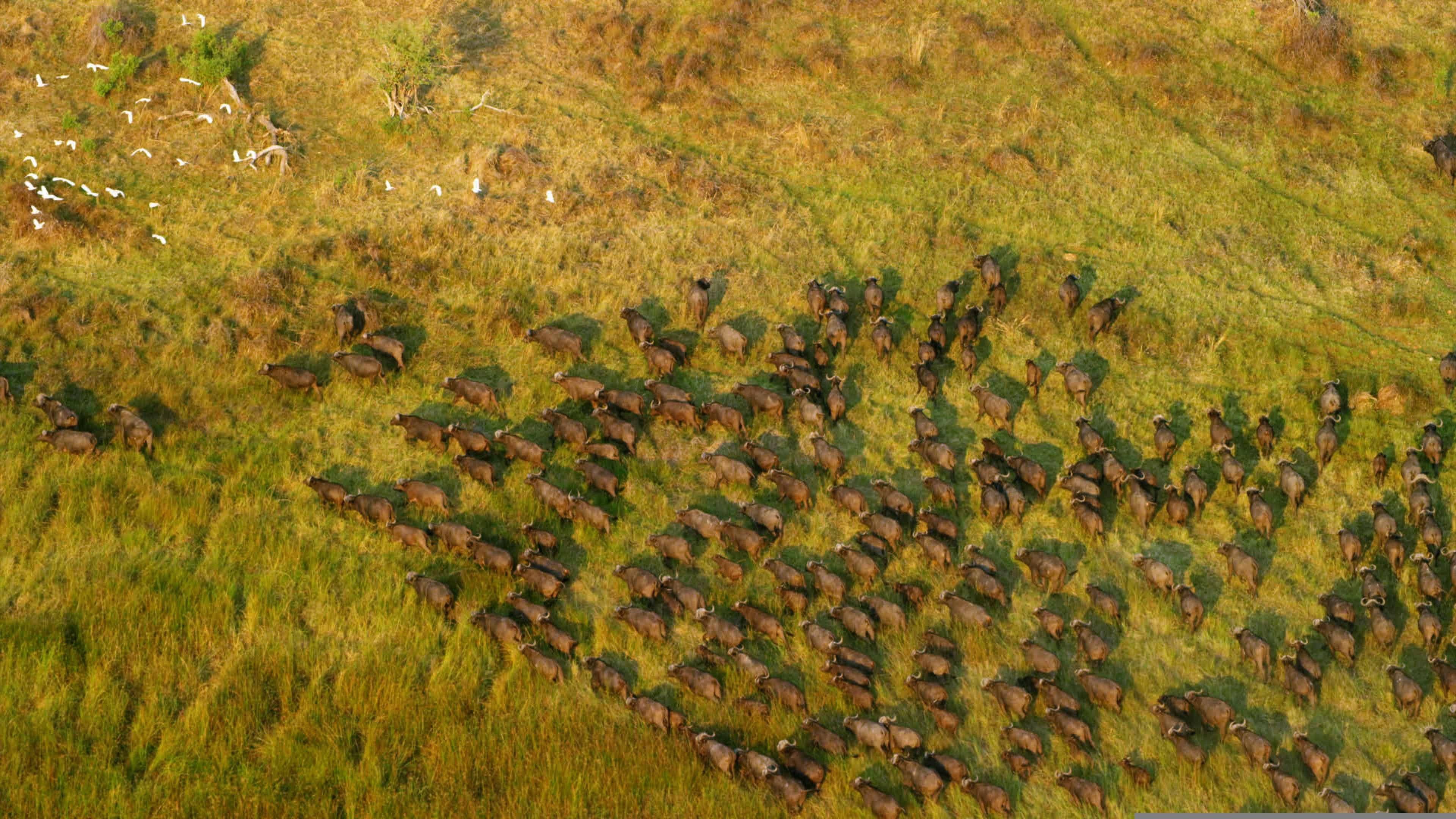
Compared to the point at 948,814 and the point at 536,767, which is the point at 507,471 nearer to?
the point at 536,767

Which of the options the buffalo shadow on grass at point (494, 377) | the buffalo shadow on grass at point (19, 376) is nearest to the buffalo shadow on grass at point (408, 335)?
the buffalo shadow on grass at point (494, 377)

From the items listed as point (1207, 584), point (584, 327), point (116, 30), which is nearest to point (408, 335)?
point (584, 327)

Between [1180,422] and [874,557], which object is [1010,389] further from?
[874,557]

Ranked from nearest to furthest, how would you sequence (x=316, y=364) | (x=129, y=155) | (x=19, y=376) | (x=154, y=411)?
(x=154, y=411), (x=19, y=376), (x=316, y=364), (x=129, y=155)

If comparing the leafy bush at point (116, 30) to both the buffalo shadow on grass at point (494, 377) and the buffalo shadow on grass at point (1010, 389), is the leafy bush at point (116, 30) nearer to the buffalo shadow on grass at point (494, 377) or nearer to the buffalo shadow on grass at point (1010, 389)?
the buffalo shadow on grass at point (494, 377)

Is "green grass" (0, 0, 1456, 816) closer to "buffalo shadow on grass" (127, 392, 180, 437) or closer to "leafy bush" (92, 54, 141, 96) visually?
"buffalo shadow on grass" (127, 392, 180, 437)
